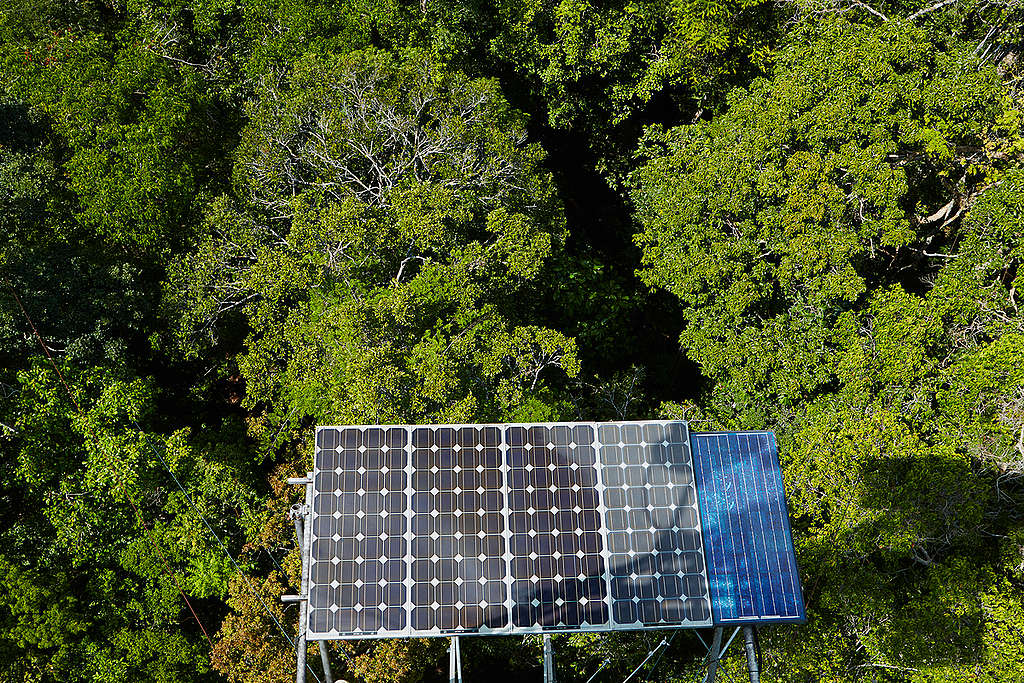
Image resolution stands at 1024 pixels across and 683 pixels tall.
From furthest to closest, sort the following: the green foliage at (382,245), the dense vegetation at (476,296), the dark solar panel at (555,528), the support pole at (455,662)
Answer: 1. the green foliage at (382,245)
2. the dense vegetation at (476,296)
3. the support pole at (455,662)
4. the dark solar panel at (555,528)

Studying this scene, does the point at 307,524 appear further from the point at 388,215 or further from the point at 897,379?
the point at 897,379

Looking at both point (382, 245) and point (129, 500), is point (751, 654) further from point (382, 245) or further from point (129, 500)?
point (129, 500)

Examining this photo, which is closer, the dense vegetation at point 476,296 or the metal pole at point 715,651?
the metal pole at point 715,651

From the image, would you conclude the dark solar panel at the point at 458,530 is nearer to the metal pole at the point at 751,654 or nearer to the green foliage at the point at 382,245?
the metal pole at the point at 751,654

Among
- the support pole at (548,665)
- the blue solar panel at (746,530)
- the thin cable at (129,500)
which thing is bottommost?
the support pole at (548,665)

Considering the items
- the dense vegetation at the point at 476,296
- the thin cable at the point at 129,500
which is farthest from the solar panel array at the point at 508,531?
the thin cable at the point at 129,500

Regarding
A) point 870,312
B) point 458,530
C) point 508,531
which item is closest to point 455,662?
point 458,530
